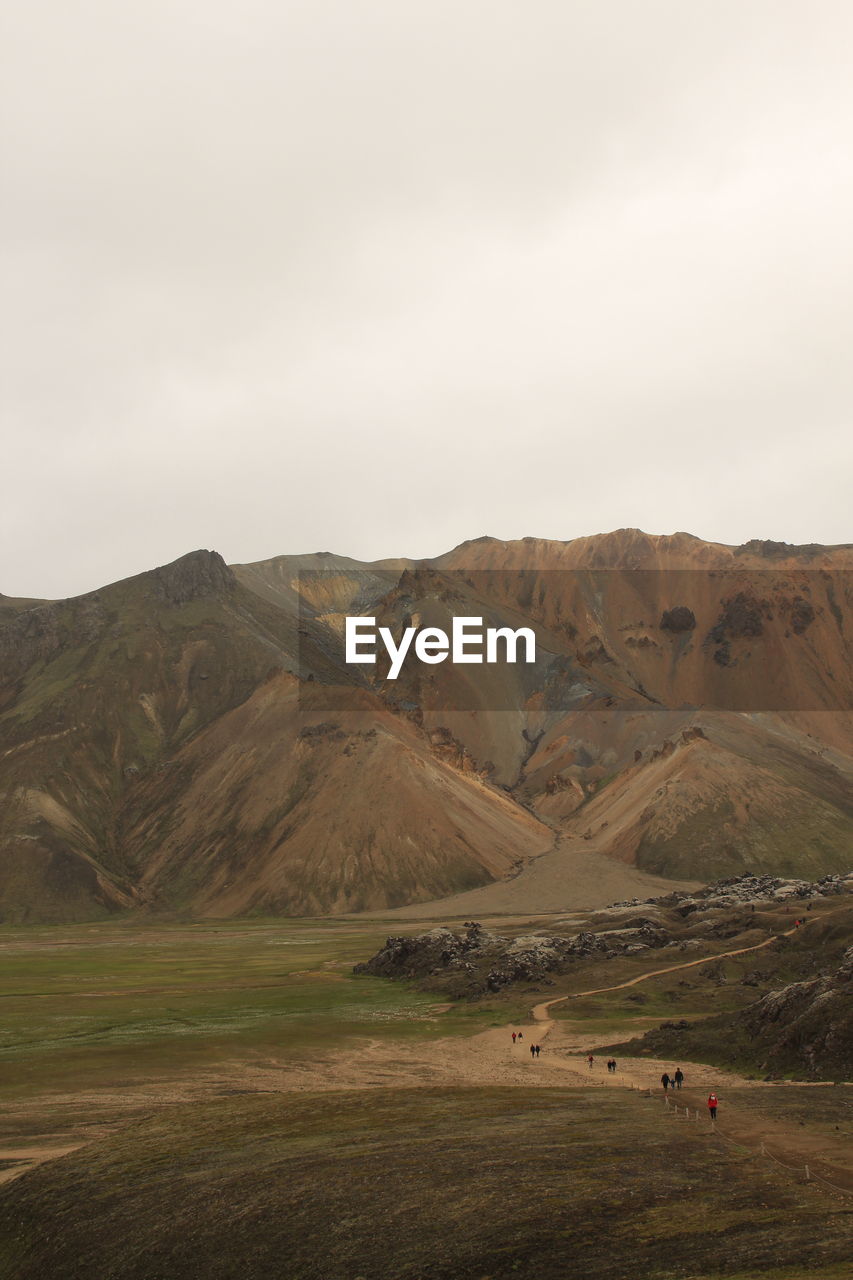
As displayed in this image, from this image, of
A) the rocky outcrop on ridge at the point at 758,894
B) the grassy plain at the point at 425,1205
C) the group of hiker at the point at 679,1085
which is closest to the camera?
the grassy plain at the point at 425,1205

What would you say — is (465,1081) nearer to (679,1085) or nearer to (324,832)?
(679,1085)

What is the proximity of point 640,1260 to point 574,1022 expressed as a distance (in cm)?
4930

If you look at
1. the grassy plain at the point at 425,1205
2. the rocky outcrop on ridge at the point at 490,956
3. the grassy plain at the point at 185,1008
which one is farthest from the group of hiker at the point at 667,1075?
the rocky outcrop on ridge at the point at 490,956

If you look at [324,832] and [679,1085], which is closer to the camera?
[679,1085]

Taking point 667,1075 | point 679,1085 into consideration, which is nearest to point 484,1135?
point 667,1075

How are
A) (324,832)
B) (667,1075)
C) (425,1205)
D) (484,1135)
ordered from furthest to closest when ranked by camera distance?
1. (324,832)
2. (667,1075)
3. (484,1135)
4. (425,1205)

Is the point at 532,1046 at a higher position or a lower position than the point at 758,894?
higher

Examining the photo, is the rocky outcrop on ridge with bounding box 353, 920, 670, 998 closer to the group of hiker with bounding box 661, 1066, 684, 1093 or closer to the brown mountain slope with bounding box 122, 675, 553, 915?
the group of hiker with bounding box 661, 1066, 684, 1093

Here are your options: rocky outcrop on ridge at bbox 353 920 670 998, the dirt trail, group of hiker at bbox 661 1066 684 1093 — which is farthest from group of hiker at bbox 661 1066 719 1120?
rocky outcrop on ridge at bbox 353 920 670 998

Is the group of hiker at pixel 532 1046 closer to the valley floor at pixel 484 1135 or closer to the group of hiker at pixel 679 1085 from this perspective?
the valley floor at pixel 484 1135

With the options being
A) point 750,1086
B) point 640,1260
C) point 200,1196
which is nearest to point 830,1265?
point 640,1260

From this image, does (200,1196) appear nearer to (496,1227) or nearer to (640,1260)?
(496,1227)

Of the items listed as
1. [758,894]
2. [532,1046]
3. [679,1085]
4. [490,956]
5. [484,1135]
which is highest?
[484,1135]

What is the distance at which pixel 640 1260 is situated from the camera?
940 inches
